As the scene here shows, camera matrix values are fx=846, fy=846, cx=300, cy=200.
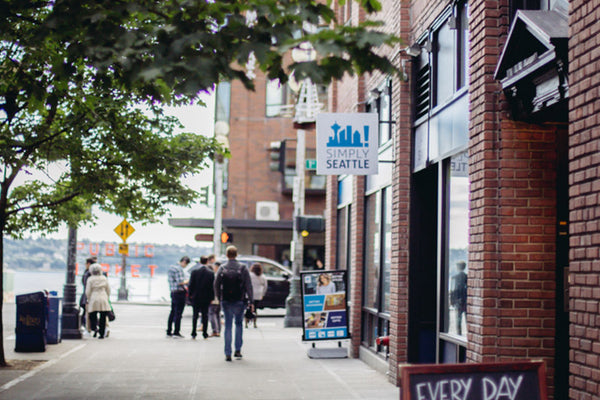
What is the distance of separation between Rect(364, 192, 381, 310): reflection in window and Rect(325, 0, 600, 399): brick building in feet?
0.86

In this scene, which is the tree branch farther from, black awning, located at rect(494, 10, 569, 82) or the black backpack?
black awning, located at rect(494, 10, 569, 82)

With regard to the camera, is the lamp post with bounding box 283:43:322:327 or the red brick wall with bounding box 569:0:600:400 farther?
the lamp post with bounding box 283:43:322:327

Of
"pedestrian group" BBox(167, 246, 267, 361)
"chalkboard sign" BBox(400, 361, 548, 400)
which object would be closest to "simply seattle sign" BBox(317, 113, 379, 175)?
"pedestrian group" BBox(167, 246, 267, 361)

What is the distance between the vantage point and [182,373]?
1251 centimetres

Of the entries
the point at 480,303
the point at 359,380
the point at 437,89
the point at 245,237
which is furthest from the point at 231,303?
the point at 245,237

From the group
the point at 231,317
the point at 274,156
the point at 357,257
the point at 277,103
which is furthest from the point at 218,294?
the point at 277,103

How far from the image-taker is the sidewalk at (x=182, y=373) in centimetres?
1055

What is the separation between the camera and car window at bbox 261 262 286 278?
87.5 ft

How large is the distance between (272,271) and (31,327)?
1230cm

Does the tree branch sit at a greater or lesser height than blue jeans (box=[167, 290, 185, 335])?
greater

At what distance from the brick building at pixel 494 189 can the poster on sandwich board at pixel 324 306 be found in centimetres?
129

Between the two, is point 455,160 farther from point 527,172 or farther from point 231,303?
point 231,303

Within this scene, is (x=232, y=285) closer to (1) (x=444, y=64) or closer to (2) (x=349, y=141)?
(2) (x=349, y=141)

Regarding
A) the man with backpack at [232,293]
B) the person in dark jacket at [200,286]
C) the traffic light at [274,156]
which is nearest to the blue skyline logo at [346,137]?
the man with backpack at [232,293]
